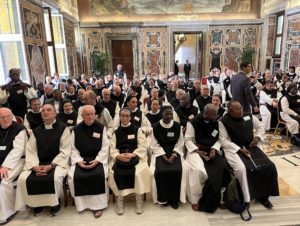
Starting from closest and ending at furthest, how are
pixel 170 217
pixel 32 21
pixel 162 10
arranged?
pixel 170 217, pixel 32 21, pixel 162 10

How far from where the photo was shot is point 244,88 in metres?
4.83

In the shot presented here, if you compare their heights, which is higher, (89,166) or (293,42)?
(293,42)

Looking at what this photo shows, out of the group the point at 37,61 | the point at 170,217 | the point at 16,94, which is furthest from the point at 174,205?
the point at 37,61

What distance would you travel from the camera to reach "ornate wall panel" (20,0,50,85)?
7.74 m

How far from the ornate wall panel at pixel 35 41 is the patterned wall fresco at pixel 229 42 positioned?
9.49 metres

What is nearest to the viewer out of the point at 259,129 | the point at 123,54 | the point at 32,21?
the point at 259,129

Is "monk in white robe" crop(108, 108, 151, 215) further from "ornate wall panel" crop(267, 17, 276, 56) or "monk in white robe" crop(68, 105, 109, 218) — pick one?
"ornate wall panel" crop(267, 17, 276, 56)

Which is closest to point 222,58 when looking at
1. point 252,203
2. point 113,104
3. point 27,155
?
point 113,104

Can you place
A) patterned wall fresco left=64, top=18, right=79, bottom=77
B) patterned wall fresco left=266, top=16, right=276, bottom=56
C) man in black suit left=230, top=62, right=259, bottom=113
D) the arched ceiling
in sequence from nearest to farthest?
man in black suit left=230, top=62, right=259, bottom=113, patterned wall fresco left=64, top=18, right=79, bottom=77, patterned wall fresco left=266, top=16, right=276, bottom=56, the arched ceiling

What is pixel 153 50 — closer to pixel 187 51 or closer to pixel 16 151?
pixel 187 51

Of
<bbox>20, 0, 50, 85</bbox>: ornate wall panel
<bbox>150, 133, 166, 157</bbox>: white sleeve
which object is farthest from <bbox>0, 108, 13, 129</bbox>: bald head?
<bbox>20, 0, 50, 85</bbox>: ornate wall panel

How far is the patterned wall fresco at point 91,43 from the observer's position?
1466 centimetres

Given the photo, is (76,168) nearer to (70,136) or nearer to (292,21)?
(70,136)

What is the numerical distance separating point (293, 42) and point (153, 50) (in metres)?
7.34
